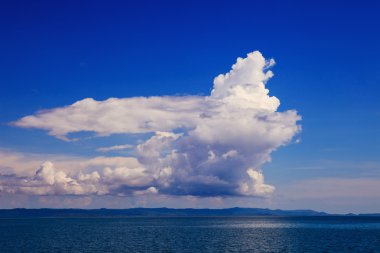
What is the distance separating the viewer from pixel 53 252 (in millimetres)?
114562

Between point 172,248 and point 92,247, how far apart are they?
2325 centimetres

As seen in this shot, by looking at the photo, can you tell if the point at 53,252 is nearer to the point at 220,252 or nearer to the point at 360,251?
the point at 220,252

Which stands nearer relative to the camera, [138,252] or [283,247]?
[138,252]

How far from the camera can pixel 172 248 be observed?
397 ft

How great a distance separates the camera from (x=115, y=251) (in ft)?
379

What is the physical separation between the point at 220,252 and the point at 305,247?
2765 cm

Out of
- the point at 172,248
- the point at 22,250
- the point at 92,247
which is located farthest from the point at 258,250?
the point at 22,250

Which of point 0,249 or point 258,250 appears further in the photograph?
point 0,249

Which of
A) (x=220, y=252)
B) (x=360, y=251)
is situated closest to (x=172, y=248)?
(x=220, y=252)

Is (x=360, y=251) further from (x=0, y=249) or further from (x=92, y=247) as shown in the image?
(x=0, y=249)

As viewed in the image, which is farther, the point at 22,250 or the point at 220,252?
the point at 22,250

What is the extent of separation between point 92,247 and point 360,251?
241 feet

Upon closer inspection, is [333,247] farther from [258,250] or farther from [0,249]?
[0,249]

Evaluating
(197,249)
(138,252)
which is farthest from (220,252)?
(138,252)
